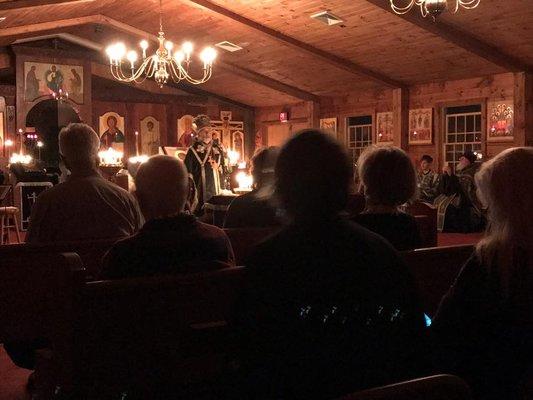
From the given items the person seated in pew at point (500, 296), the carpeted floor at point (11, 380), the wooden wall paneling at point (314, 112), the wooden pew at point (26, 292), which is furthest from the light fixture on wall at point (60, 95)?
the person seated in pew at point (500, 296)

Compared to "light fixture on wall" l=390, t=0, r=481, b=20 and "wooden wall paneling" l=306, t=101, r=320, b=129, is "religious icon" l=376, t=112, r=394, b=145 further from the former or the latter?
"light fixture on wall" l=390, t=0, r=481, b=20

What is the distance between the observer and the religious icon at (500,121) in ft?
36.8

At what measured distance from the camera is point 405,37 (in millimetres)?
10477

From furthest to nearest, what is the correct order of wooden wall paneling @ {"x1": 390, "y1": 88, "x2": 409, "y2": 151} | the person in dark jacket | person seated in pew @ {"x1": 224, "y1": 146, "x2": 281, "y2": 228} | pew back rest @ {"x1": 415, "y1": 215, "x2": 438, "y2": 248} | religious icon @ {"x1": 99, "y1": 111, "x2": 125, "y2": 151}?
religious icon @ {"x1": 99, "y1": 111, "x2": 125, "y2": 151} < wooden wall paneling @ {"x1": 390, "y1": 88, "x2": 409, "y2": 151} < the person in dark jacket < pew back rest @ {"x1": 415, "y1": 215, "x2": 438, "y2": 248} < person seated in pew @ {"x1": 224, "y1": 146, "x2": 281, "y2": 228}

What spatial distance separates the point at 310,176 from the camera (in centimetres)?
148

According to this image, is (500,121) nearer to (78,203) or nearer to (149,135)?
(149,135)

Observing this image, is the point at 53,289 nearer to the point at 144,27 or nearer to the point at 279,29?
the point at 279,29

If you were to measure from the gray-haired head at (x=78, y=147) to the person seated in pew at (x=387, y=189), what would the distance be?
5.12 feet

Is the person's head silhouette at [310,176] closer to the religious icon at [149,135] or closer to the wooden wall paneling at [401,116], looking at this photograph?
the wooden wall paneling at [401,116]

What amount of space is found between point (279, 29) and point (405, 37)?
2.24 metres

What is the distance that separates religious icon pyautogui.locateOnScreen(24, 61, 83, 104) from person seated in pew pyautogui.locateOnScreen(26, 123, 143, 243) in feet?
36.5

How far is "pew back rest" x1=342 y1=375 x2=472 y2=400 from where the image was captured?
873 mm

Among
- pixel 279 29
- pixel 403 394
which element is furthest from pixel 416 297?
pixel 279 29

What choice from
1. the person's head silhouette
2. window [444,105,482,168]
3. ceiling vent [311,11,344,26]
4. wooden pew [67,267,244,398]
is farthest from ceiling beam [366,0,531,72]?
the person's head silhouette
